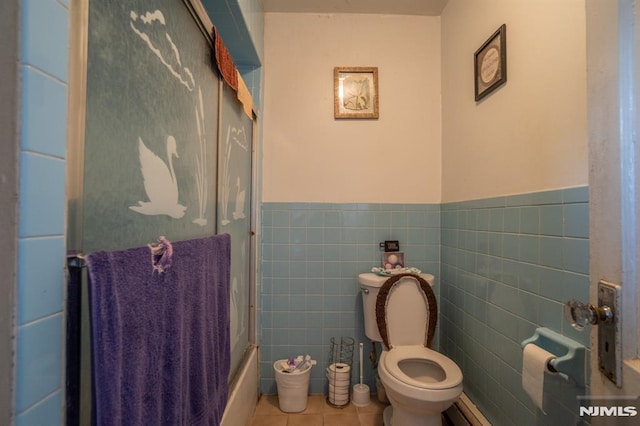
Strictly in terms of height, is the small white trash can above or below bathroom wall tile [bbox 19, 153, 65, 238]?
below

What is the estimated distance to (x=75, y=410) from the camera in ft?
1.60

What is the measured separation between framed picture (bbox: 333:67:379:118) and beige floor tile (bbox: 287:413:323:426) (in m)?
1.92

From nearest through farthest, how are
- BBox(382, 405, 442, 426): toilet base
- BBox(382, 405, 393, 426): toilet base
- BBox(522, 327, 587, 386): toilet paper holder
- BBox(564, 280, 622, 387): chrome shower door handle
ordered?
1. BBox(564, 280, 622, 387): chrome shower door handle
2. BBox(522, 327, 587, 386): toilet paper holder
3. BBox(382, 405, 442, 426): toilet base
4. BBox(382, 405, 393, 426): toilet base

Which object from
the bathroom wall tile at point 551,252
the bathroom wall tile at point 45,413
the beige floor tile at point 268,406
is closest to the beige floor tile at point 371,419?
the beige floor tile at point 268,406

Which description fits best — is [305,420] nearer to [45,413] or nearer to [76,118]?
[45,413]

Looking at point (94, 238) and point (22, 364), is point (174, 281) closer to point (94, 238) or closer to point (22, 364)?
point (94, 238)

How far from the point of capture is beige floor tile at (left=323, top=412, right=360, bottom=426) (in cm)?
165

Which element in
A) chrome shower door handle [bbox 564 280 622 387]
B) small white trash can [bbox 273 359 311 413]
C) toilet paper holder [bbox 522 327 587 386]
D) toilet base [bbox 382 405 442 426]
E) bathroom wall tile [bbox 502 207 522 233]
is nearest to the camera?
chrome shower door handle [bbox 564 280 622 387]

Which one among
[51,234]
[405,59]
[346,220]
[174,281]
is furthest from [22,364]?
[405,59]

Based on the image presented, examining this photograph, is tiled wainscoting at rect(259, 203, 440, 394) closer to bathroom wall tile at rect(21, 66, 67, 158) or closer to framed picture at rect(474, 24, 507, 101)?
framed picture at rect(474, 24, 507, 101)

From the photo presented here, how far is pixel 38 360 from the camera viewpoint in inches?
15.6

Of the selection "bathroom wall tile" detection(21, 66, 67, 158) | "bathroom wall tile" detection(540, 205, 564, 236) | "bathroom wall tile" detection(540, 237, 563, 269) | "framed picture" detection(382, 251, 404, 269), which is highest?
"bathroom wall tile" detection(21, 66, 67, 158)

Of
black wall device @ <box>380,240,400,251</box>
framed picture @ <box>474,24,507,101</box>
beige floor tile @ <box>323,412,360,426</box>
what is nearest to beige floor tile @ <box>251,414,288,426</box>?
beige floor tile @ <box>323,412,360,426</box>

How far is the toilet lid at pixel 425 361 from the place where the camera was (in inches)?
51.2
